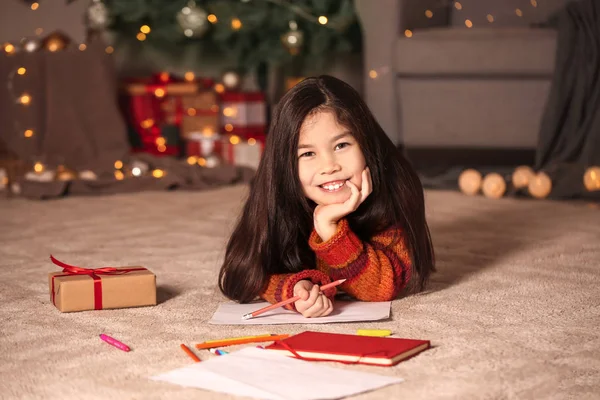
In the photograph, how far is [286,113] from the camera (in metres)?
1.36

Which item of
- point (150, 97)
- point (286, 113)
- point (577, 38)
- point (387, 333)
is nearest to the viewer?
point (387, 333)

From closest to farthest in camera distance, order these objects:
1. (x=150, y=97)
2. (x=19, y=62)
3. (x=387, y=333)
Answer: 1. (x=387, y=333)
2. (x=19, y=62)
3. (x=150, y=97)

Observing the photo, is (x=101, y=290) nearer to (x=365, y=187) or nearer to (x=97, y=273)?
(x=97, y=273)

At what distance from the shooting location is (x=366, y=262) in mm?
1356

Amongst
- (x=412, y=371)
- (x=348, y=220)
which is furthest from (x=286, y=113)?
(x=412, y=371)

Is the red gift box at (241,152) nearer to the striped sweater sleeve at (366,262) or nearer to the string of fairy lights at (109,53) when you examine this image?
the string of fairy lights at (109,53)

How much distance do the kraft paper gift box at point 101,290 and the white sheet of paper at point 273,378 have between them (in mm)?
340

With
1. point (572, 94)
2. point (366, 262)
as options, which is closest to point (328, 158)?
point (366, 262)

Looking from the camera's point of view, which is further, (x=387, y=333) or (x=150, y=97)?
(x=150, y=97)

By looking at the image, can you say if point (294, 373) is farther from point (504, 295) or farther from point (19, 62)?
point (19, 62)

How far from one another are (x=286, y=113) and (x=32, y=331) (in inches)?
19.5

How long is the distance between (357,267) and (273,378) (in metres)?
0.39

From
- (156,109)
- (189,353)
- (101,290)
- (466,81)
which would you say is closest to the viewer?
(189,353)

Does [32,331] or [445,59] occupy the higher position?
[445,59]
